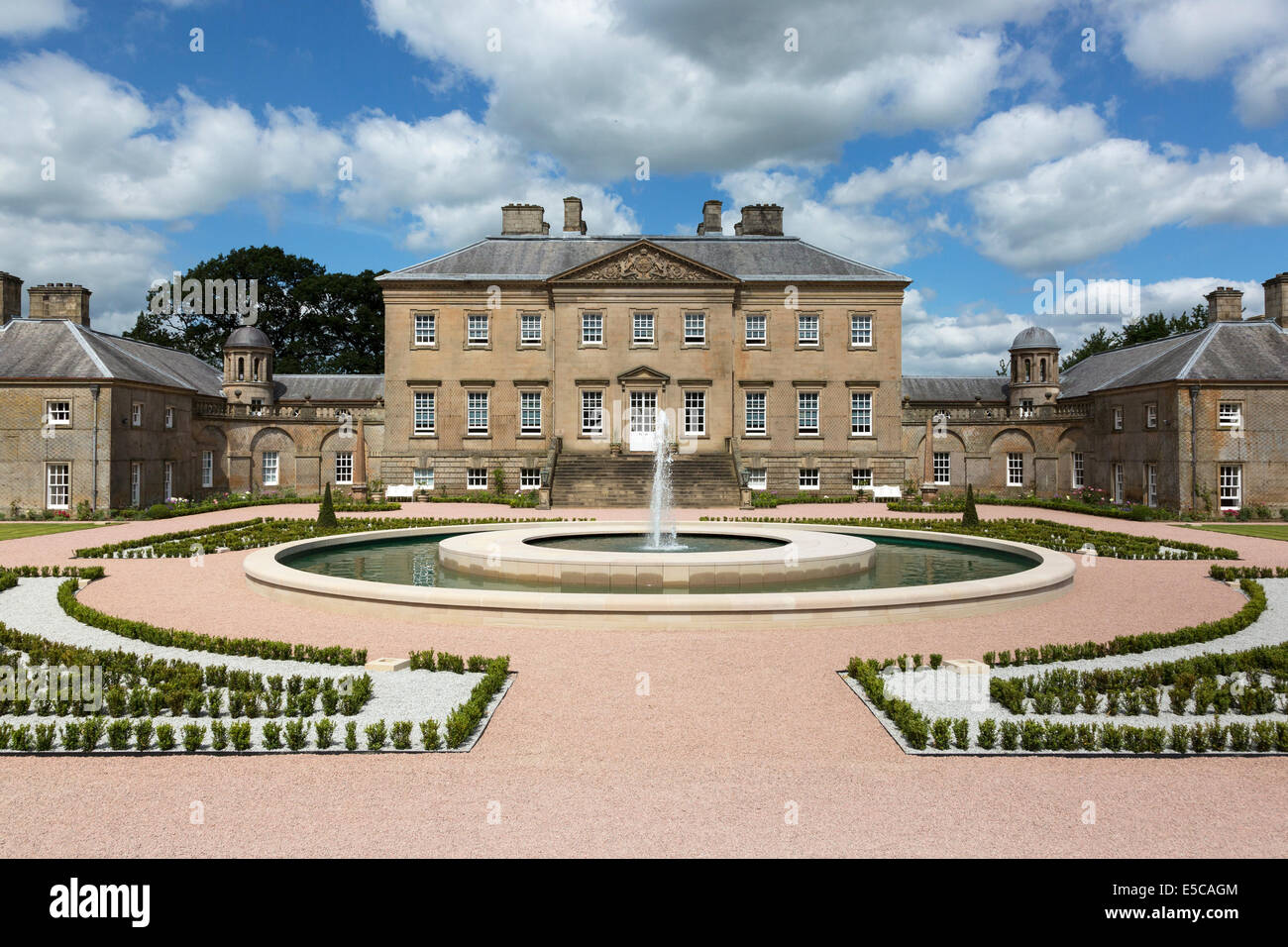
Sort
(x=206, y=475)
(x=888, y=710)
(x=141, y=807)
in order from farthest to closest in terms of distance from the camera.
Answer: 1. (x=206, y=475)
2. (x=888, y=710)
3. (x=141, y=807)

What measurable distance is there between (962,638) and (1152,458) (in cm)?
3044

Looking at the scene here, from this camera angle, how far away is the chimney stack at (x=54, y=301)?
125 ft

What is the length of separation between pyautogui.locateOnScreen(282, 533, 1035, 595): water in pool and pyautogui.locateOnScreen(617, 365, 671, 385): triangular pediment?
62.5ft

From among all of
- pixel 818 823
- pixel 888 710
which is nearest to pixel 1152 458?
pixel 888 710

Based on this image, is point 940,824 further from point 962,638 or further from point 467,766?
point 962,638

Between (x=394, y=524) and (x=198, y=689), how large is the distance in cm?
1815

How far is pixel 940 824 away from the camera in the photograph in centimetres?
582

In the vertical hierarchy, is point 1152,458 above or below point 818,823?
above

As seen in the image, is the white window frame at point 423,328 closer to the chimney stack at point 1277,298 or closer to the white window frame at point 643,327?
the white window frame at point 643,327

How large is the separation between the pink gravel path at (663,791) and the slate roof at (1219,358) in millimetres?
33327

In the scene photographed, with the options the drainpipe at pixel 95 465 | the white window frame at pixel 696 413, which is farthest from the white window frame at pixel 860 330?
the drainpipe at pixel 95 465

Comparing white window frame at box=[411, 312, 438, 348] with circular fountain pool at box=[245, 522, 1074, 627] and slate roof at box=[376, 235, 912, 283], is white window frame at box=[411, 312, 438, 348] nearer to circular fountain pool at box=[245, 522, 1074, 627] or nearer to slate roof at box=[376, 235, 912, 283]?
slate roof at box=[376, 235, 912, 283]

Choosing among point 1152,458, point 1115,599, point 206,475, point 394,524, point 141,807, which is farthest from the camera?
point 206,475

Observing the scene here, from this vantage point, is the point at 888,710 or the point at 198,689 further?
the point at 198,689
